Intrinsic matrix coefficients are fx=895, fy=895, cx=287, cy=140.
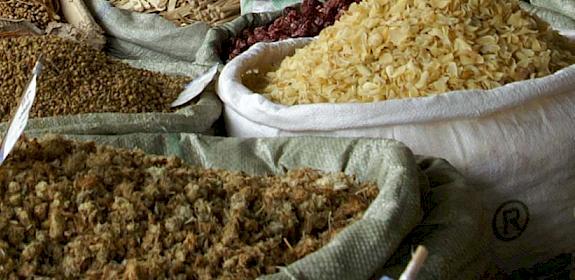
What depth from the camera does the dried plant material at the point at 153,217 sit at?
37.3 inches

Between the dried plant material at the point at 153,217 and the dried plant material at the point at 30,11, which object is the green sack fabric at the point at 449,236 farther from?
the dried plant material at the point at 30,11

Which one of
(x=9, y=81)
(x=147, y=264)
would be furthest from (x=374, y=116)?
(x=9, y=81)

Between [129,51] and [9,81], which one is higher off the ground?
[9,81]

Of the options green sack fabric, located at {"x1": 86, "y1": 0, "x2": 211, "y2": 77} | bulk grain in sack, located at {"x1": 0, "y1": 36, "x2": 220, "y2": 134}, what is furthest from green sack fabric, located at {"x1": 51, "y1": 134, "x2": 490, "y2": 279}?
green sack fabric, located at {"x1": 86, "y1": 0, "x2": 211, "y2": 77}

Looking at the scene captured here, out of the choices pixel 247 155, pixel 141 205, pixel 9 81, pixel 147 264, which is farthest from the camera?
pixel 9 81

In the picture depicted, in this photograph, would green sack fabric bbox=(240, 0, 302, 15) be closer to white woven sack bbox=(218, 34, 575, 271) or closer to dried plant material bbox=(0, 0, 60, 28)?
dried plant material bbox=(0, 0, 60, 28)

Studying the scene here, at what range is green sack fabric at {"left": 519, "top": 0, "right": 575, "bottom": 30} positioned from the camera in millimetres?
1871

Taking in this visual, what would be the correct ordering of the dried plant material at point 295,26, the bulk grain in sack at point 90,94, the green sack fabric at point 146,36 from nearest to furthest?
the bulk grain in sack at point 90,94 → the dried plant material at point 295,26 → the green sack fabric at point 146,36

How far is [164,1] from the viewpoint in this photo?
2338mm

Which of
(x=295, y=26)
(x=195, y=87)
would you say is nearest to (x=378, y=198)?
(x=195, y=87)

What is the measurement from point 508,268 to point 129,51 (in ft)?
4.14

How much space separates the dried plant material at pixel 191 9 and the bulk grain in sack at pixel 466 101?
32.1 inches

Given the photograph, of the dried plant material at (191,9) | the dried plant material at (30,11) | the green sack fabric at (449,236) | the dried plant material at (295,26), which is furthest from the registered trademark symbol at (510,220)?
the dried plant material at (30,11)

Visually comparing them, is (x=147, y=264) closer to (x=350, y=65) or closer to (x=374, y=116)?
(x=374, y=116)
